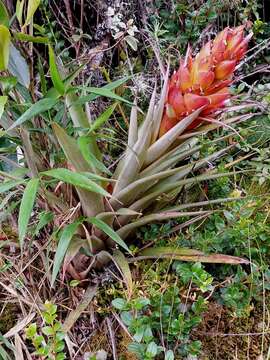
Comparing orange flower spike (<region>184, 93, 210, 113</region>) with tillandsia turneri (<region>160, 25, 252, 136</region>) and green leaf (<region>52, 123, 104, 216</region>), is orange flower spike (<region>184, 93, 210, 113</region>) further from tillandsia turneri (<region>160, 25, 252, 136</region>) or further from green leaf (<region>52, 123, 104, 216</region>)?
green leaf (<region>52, 123, 104, 216</region>)

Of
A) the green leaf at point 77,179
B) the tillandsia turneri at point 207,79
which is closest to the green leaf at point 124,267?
the green leaf at point 77,179

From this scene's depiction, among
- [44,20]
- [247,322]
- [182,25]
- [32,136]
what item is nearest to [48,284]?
[32,136]

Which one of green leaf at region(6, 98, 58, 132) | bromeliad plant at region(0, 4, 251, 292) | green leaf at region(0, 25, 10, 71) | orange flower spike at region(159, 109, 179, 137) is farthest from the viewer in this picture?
orange flower spike at region(159, 109, 179, 137)

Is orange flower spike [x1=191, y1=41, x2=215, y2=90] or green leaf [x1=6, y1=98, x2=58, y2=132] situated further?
orange flower spike [x1=191, y1=41, x2=215, y2=90]

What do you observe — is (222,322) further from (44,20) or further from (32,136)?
(44,20)

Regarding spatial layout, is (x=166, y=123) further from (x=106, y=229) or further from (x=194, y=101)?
(x=106, y=229)

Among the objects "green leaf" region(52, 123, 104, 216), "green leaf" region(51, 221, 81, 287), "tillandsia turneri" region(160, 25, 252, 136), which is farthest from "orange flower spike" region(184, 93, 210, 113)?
"green leaf" region(51, 221, 81, 287)

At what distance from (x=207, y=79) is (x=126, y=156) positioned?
11.5 inches

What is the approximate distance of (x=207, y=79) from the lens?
Result: 3.57ft

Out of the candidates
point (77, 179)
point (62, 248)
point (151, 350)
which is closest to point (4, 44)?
point (77, 179)

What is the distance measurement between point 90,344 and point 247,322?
0.38 m

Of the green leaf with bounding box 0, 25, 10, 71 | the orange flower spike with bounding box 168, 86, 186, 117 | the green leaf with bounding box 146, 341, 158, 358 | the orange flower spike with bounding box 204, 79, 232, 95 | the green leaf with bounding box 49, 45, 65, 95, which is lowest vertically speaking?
the green leaf with bounding box 146, 341, 158, 358

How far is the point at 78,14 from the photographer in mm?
1813

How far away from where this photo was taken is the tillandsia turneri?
1066mm
